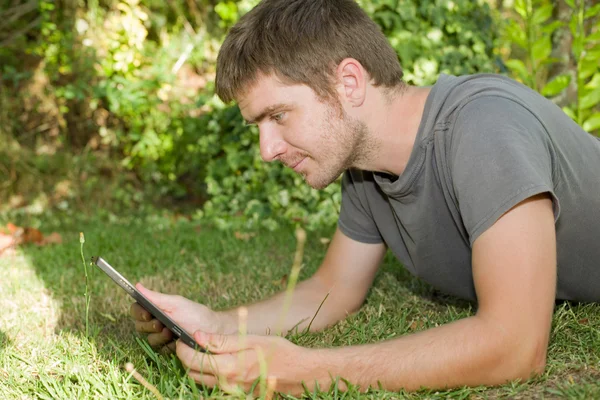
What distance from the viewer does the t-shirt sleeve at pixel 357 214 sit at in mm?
2531

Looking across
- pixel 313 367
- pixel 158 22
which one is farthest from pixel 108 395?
pixel 158 22

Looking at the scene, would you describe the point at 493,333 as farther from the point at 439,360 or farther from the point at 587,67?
the point at 587,67

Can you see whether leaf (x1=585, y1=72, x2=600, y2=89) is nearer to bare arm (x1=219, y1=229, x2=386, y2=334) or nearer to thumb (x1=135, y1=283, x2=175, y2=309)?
bare arm (x1=219, y1=229, x2=386, y2=334)

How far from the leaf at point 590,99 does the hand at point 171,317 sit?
2.62 meters

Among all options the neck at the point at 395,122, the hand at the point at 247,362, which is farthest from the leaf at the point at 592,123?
the hand at the point at 247,362

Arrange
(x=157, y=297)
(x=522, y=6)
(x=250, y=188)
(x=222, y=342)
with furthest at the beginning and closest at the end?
(x=250, y=188) → (x=522, y=6) → (x=157, y=297) → (x=222, y=342)

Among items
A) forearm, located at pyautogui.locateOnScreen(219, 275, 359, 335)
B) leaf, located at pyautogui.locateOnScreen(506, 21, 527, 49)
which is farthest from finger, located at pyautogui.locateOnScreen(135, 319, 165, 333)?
leaf, located at pyautogui.locateOnScreen(506, 21, 527, 49)

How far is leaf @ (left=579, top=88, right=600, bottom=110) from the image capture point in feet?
12.3

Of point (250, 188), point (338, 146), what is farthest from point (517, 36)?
point (338, 146)

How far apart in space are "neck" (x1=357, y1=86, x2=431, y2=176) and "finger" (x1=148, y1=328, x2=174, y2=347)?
0.87 m

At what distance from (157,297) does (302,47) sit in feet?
2.96

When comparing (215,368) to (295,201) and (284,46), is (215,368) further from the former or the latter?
(295,201)

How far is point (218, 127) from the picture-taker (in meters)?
5.06

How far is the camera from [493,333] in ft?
5.38
